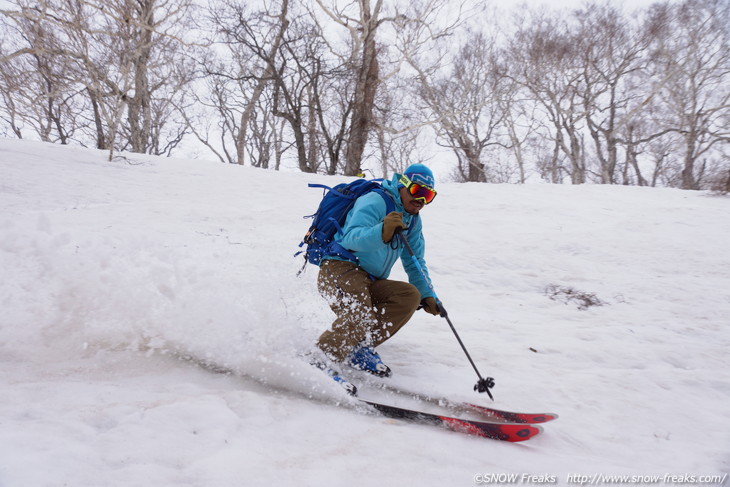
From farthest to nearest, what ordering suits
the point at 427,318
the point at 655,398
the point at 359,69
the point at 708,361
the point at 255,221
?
the point at 359,69
the point at 255,221
the point at 427,318
the point at 708,361
the point at 655,398

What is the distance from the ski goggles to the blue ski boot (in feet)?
4.45

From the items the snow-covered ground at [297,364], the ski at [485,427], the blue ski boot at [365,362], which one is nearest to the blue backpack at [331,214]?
the snow-covered ground at [297,364]

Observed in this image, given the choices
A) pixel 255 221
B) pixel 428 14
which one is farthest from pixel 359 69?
pixel 255 221

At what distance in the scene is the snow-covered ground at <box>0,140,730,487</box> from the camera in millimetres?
1972

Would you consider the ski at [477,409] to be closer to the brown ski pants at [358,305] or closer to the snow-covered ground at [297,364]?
the snow-covered ground at [297,364]

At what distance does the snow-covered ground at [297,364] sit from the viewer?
1.97m

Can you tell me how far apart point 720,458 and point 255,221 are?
307 inches

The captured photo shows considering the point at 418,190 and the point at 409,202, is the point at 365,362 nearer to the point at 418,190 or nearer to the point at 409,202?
the point at 409,202

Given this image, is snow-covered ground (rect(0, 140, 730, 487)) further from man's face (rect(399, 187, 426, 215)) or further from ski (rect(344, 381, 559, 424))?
man's face (rect(399, 187, 426, 215))

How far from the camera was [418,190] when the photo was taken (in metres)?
3.27

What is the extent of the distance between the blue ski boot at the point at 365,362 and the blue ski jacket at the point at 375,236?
25.3 inches

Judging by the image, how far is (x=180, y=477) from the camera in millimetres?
1729

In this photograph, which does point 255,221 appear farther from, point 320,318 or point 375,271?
point 375,271

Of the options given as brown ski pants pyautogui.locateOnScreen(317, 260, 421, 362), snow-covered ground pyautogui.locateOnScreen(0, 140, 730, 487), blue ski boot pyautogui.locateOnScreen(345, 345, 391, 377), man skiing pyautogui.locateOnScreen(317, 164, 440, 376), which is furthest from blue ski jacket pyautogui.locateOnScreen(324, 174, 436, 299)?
snow-covered ground pyautogui.locateOnScreen(0, 140, 730, 487)
